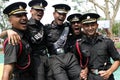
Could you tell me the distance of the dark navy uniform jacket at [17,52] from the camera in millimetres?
3424

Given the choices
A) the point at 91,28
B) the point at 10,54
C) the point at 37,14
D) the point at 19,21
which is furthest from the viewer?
the point at 37,14

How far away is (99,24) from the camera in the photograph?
416cm

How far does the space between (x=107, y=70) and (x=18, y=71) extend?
120 centimetres

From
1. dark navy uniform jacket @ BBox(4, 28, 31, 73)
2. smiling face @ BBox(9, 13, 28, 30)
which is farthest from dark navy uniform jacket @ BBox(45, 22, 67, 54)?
smiling face @ BBox(9, 13, 28, 30)

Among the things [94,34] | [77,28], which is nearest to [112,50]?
[94,34]

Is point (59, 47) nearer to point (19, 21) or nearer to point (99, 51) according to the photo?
point (99, 51)

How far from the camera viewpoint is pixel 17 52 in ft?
11.5

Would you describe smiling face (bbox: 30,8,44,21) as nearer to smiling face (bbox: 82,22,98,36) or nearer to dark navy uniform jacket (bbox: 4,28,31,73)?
dark navy uniform jacket (bbox: 4,28,31,73)

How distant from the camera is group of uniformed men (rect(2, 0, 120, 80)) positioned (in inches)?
147

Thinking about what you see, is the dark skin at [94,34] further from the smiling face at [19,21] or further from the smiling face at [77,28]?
the smiling face at [19,21]

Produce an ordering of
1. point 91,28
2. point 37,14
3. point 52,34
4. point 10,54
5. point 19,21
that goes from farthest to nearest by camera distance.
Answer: point 52,34, point 37,14, point 91,28, point 19,21, point 10,54

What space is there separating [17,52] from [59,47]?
3.20ft

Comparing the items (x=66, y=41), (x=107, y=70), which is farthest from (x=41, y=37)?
(x=107, y=70)

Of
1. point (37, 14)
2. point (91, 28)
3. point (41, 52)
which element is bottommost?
point (41, 52)
